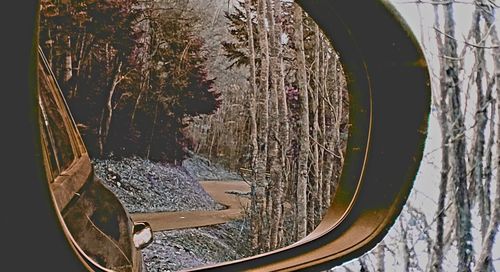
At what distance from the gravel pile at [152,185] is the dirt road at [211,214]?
0.05 meters

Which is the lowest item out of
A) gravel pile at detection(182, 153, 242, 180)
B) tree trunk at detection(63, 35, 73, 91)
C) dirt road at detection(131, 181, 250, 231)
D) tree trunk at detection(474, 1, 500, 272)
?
dirt road at detection(131, 181, 250, 231)

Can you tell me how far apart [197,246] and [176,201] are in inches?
22.0

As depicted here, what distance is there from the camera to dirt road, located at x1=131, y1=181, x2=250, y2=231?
493 centimetres

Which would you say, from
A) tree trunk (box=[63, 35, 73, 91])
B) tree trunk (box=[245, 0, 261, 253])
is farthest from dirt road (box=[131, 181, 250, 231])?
tree trunk (box=[63, 35, 73, 91])

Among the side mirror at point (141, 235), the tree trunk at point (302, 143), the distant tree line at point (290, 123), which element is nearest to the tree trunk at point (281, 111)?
the distant tree line at point (290, 123)

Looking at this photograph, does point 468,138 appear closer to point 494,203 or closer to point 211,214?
point 494,203

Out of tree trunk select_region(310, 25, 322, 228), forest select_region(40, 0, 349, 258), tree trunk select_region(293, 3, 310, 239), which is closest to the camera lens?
tree trunk select_region(293, 3, 310, 239)

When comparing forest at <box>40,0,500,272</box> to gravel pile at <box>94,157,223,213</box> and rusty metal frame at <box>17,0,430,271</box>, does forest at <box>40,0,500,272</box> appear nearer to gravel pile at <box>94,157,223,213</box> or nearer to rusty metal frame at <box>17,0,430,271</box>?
gravel pile at <box>94,157,223,213</box>

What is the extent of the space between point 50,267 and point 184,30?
5.02 meters

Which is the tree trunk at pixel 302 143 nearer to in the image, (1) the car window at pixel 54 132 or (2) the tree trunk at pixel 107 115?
(2) the tree trunk at pixel 107 115

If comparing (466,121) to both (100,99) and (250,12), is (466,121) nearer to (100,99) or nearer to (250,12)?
(250,12)

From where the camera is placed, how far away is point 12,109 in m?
0.21

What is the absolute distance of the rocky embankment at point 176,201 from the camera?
4723mm

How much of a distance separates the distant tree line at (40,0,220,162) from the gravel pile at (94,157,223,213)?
107 millimetres
